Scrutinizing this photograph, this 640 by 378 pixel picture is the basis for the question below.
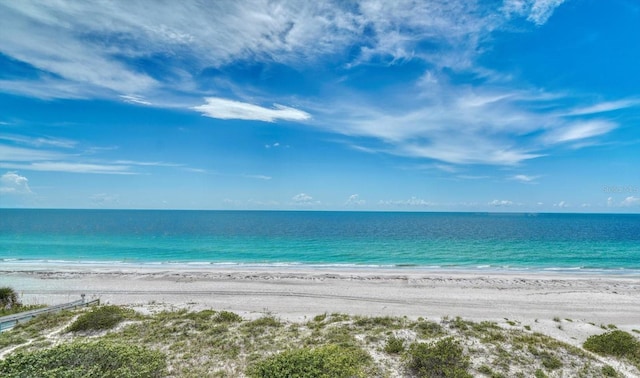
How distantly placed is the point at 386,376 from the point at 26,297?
25.7 metres

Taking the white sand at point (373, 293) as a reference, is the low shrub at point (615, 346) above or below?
above

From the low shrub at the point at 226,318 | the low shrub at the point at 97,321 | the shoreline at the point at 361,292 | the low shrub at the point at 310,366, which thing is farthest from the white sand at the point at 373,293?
the low shrub at the point at 310,366

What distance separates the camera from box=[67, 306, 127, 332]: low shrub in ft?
43.2

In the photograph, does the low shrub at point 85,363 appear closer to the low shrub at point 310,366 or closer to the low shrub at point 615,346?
the low shrub at point 310,366

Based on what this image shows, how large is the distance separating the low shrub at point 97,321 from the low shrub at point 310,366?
7.74m

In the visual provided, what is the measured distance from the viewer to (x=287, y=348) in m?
11.5

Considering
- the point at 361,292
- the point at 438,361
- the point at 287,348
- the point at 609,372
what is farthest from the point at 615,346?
the point at 361,292

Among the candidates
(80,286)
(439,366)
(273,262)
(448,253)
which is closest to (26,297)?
(80,286)

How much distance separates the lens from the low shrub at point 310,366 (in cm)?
855

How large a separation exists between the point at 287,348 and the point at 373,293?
508 inches

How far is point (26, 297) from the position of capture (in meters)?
22.1

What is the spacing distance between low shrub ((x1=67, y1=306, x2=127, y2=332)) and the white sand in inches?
158

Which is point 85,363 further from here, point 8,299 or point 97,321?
point 8,299

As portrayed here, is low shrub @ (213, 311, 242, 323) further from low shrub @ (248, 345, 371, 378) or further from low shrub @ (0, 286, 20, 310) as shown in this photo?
low shrub @ (0, 286, 20, 310)
